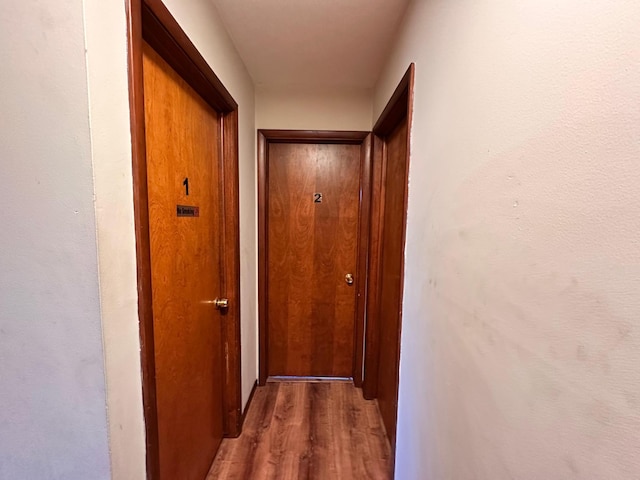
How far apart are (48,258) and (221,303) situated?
3.17 ft

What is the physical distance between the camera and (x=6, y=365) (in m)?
0.71

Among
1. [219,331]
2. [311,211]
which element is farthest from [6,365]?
[311,211]

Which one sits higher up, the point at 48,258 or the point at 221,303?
the point at 48,258

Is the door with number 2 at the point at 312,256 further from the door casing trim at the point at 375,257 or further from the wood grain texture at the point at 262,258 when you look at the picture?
the door casing trim at the point at 375,257

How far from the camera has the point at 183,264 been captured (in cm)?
121

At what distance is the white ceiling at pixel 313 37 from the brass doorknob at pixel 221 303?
1.39m

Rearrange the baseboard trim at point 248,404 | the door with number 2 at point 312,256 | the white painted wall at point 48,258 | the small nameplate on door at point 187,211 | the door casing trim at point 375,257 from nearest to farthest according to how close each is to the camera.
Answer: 1. the white painted wall at point 48,258
2. the small nameplate on door at point 187,211
3. the baseboard trim at point 248,404
4. the door casing trim at point 375,257
5. the door with number 2 at point 312,256

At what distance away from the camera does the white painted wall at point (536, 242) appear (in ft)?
1.23

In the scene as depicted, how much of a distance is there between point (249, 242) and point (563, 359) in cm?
180

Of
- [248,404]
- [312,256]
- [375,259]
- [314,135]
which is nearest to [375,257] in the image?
[375,259]

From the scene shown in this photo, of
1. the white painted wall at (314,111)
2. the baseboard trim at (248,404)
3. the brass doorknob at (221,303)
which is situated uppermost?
the white painted wall at (314,111)

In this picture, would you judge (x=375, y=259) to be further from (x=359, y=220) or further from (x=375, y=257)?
(x=359, y=220)

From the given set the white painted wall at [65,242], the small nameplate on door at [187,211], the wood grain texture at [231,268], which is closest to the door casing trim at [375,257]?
the wood grain texture at [231,268]

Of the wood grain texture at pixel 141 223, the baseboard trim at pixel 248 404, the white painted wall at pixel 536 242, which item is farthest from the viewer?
the baseboard trim at pixel 248 404
